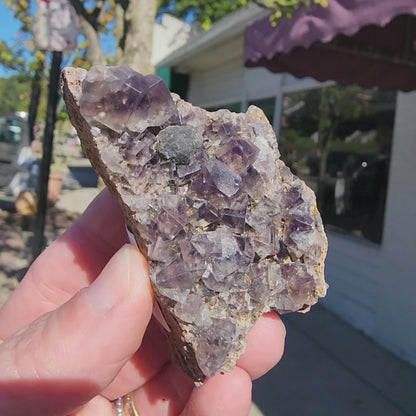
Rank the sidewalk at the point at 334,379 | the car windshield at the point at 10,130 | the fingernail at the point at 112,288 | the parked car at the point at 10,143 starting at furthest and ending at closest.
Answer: the car windshield at the point at 10,130 → the parked car at the point at 10,143 → the sidewalk at the point at 334,379 → the fingernail at the point at 112,288

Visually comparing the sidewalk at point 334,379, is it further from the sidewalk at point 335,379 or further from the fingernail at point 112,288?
the fingernail at point 112,288

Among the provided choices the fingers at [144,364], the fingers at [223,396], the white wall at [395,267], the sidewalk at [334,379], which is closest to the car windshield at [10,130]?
the sidewalk at [334,379]

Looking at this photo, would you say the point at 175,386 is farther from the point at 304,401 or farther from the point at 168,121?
the point at 304,401

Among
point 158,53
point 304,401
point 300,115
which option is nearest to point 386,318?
point 304,401

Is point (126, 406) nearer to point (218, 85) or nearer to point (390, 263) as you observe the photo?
point (390, 263)

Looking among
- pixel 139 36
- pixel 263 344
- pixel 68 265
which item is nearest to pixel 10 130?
pixel 139 36

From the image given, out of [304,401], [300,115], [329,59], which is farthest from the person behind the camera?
[300,115]
